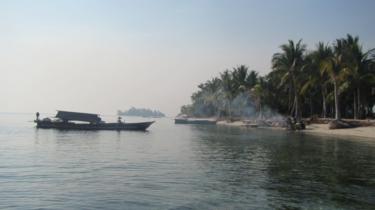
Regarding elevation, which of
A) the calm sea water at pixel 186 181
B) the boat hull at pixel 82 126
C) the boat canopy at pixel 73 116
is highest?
the boat canopy at pixel 73 116

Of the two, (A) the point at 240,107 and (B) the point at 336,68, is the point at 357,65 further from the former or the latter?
(A) the point at 240,107

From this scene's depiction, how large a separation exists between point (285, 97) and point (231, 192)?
7947cm

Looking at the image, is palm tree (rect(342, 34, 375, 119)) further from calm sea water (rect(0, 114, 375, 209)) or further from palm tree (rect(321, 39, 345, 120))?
calm sea water (rect(0, 114, 375, 209))

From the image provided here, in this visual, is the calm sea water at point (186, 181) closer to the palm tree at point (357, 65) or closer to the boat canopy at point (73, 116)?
the palm tree at point (357, 65)

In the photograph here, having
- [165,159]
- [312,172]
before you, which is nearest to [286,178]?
[312,172]

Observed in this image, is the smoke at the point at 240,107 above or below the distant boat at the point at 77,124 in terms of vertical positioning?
above

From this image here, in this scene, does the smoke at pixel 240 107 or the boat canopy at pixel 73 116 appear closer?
the boat canopy at pixel 73 116

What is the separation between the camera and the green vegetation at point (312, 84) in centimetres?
6506

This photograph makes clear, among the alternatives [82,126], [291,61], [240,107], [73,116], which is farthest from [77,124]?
[240,107]

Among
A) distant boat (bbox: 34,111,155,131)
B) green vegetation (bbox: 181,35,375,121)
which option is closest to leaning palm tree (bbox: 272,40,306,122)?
green vegetation (bbox: 181,35,375,121)

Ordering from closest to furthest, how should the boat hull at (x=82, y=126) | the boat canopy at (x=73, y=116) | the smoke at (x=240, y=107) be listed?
the boat hull at (x=82, y=126), the boat canopy at (x=73, y=116), the smoke at (x=240, y=107)

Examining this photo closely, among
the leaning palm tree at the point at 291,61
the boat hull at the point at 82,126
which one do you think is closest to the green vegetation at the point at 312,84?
the leaning palm tree at the point at 291,61

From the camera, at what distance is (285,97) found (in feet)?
309

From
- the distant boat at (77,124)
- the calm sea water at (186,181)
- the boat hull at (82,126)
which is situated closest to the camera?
the calm sea water at (186,181)
